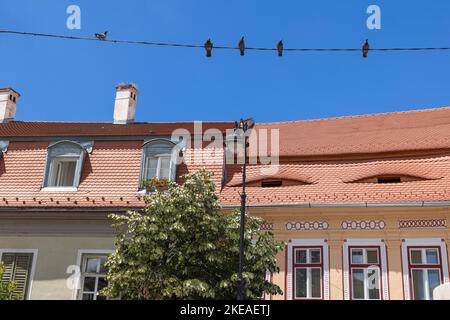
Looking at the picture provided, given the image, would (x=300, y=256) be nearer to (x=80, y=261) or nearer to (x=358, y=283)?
(x=358, y=283)

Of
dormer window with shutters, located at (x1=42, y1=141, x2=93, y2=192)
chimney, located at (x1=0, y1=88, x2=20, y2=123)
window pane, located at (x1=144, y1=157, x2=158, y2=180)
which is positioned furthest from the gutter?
chimney, located at (x1=0, y1=88, x2=20, y2=123)

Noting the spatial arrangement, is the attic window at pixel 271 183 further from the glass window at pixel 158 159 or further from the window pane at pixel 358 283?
the window pane at pixel 358 283

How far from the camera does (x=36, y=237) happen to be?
17.4m

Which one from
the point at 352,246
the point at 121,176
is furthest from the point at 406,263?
the point at 121,176

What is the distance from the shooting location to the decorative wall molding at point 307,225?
16125 millimetres

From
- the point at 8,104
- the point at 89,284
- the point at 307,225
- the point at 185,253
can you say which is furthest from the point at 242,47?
the point at 8,104

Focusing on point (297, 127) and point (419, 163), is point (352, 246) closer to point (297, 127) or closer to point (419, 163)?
point (419, 163)

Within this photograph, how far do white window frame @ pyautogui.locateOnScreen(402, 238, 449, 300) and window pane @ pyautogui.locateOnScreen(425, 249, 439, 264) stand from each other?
4.0 inches

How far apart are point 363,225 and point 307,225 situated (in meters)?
1.48

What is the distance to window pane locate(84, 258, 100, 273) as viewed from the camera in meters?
16.9

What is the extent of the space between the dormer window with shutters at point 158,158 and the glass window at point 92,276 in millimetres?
A: 2773

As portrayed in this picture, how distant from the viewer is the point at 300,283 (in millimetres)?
15797

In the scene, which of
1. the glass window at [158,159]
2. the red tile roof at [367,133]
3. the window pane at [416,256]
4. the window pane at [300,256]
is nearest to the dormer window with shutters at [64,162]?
the glass window at [158,159]

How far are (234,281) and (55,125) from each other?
1125 cm
